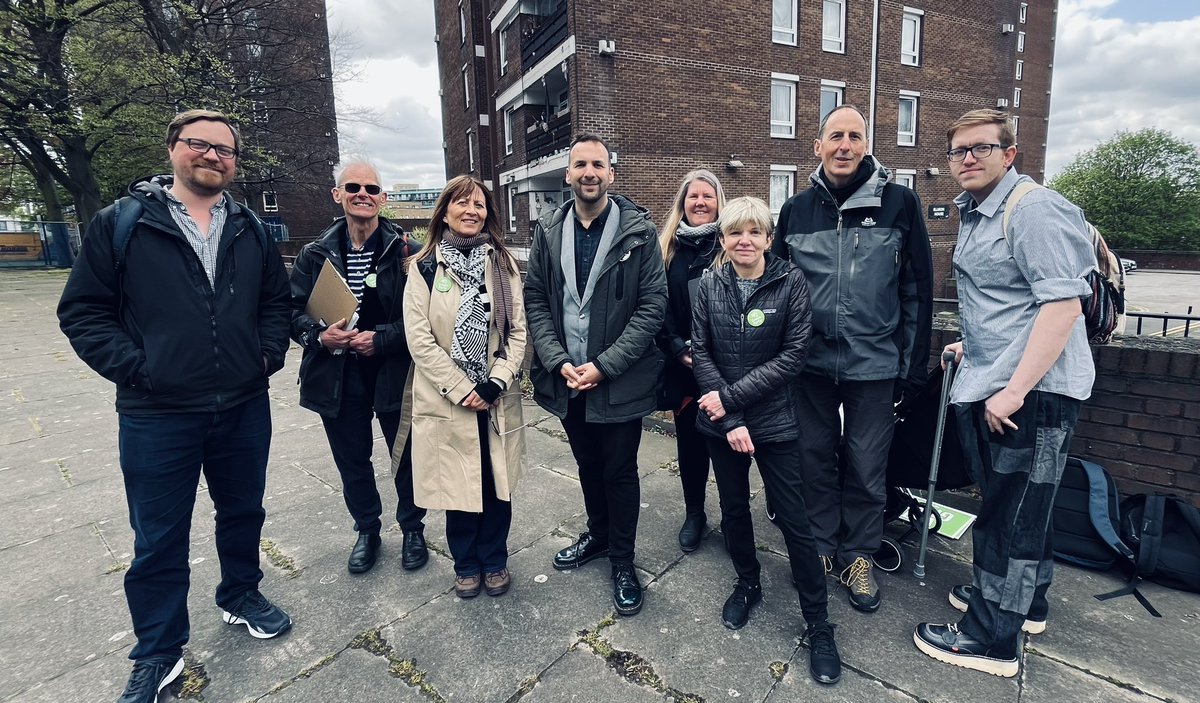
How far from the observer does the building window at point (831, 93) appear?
2011 centimetres

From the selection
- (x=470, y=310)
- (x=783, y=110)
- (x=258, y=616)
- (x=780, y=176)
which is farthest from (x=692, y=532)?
(x=783, y=110)

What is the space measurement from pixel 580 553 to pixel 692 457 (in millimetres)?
848

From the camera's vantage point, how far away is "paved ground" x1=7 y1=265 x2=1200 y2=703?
2.32 metres

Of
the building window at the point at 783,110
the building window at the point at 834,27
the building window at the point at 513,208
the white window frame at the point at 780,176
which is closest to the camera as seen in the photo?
the building window at the point at 783,110

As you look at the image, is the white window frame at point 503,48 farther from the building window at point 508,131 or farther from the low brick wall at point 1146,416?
the low brick wall at point 1146,416

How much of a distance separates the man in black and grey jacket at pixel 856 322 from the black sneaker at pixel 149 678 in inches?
118

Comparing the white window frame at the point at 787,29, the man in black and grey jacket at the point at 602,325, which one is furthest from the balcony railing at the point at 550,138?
the man in black and grey jacket at the point at 602,325

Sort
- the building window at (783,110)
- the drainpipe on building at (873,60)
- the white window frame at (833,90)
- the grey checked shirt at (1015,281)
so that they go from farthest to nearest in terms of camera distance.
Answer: the drainpipe on building at (873,60) < the white window frame at (833,90) < the building window at (783,110) < the grey checked shirt at (1015,281)

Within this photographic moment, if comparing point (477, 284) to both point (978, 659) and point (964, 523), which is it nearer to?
point (978, 659)

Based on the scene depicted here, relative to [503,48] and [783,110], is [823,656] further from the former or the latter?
[503,48]

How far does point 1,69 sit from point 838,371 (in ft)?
72.2

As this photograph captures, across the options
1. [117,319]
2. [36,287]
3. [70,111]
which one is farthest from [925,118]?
[36,287]

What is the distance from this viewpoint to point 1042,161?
4353cm

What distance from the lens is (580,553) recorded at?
129 inches
